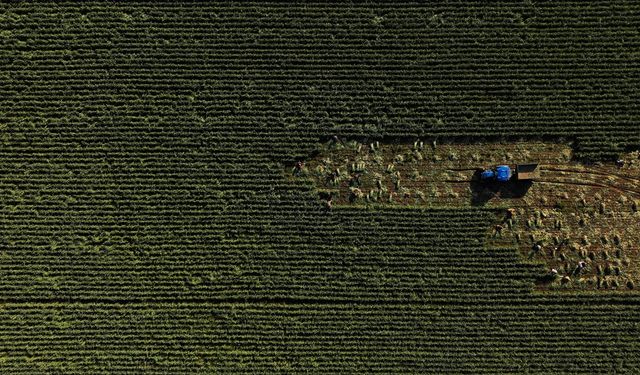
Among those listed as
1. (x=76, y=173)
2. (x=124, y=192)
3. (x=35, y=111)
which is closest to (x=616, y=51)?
(x=124, y=192)

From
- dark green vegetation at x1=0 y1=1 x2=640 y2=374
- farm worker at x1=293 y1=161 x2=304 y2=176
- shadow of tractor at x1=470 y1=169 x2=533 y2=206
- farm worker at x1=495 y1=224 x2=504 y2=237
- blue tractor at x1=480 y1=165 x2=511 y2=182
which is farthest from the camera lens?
farm worker at x1=293 y1=161 x2=304 y2=176

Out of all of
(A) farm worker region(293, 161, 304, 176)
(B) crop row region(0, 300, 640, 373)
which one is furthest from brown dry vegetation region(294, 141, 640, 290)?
(B) crop row region(0, 300, 640, 373)

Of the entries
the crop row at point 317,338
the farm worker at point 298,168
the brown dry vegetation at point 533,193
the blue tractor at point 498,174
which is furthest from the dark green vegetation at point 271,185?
the blue tractor at point 498,174

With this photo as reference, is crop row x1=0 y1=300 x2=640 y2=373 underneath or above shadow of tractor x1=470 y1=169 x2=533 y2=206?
underneath

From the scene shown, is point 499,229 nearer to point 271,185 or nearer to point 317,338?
point 317,338

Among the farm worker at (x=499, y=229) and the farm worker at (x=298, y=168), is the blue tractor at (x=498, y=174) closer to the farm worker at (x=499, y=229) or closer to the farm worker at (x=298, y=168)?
the farm worker at (x=499, y=229)

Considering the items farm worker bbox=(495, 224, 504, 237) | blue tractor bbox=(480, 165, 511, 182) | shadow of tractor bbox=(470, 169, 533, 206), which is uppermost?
blue tractor bbox=(480, 165, 511, 182)

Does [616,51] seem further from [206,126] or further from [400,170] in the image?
[206,126]

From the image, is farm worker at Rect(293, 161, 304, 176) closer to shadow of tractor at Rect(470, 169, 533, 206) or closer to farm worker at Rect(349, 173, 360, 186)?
farm worker at Rect(349, 173, 360, 186)
